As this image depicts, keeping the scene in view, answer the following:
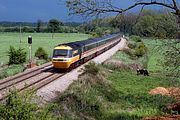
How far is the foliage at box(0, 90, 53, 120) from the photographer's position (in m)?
8.50

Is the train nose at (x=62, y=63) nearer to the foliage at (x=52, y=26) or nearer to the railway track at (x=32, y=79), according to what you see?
the railway track at (x=32, y=79)

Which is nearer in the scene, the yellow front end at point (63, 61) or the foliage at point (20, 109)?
the foliage at point (20, 109)

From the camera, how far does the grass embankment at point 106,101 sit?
16903 mm

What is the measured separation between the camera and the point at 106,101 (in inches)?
845

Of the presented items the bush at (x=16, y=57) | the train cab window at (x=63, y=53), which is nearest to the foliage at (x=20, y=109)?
the train cab window at (x=63, y=53)

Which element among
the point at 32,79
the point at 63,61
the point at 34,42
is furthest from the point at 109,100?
the point at 34,42

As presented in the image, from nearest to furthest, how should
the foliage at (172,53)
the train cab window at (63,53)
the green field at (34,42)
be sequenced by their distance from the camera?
1. the foliage at (172,53)
2. the train cab window at (63,53)
3. the green field at (34,42)

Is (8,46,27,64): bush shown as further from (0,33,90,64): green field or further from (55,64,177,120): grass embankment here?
(55,64,177,120): grass embankment

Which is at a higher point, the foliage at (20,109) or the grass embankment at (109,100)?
the foliage at (20,109)

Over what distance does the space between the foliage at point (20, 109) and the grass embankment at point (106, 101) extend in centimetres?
568

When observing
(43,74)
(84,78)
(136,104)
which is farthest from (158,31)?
(43,74)

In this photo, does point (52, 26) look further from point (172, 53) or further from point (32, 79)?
point (172, 53)

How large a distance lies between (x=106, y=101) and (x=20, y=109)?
13117 millimetres

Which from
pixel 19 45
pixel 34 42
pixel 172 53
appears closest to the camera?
pixel 172 53
